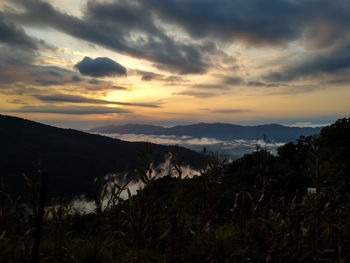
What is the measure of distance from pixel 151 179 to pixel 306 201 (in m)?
2.55

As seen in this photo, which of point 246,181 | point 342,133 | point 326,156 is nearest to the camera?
point 326,156

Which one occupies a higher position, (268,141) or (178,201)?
(268,141)

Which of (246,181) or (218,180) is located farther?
(246,181)

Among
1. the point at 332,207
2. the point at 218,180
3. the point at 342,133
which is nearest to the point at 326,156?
the point at 342,133

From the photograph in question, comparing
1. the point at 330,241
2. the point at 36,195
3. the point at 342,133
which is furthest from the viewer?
the point at 342,133

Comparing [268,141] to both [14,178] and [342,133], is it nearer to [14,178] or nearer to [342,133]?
[342,133]

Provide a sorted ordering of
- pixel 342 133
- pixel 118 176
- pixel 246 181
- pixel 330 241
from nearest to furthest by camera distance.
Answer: pixel 330 241 → pixel 118 176 → pixel 246 181 → pixel 342 133

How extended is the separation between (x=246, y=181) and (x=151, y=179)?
23.3m

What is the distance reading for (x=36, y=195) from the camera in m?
3.07

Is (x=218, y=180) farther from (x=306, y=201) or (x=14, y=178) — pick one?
(x=14, y=178)

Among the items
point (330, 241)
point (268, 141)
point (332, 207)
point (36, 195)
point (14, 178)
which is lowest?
point (14, 178)

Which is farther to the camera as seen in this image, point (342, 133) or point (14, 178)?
point (14, 178)

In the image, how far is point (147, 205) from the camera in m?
3.30

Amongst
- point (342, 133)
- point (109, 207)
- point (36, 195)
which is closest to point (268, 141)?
point (109, 207)
